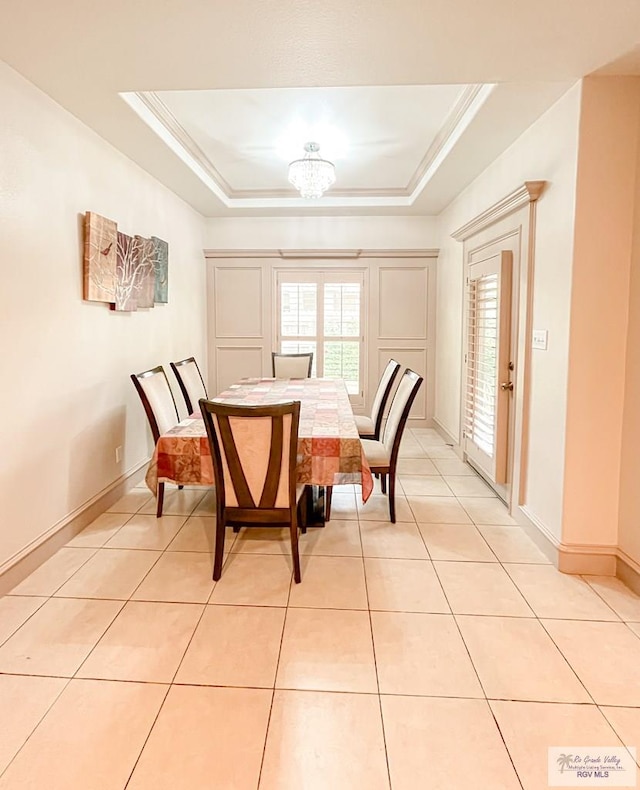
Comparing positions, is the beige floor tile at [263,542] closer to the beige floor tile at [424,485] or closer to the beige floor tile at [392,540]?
the beige floor tile at [392,540]

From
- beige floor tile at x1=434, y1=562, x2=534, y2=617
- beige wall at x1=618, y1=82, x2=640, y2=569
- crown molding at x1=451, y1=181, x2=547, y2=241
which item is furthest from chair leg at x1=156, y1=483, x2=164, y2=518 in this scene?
crown molding at x1=451, y1=181, x2=547, y2=241

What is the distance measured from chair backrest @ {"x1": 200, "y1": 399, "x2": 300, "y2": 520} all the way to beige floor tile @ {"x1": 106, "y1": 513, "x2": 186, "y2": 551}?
72cm

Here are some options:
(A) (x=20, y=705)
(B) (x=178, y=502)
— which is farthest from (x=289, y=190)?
(A) (x=20, y=705)

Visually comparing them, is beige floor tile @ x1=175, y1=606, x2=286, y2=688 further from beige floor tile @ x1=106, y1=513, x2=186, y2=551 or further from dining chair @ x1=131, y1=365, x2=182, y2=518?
dining chair @ x1=131, y1=365, x2=182, y2=518

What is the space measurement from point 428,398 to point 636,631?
413cm

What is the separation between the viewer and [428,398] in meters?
6.14

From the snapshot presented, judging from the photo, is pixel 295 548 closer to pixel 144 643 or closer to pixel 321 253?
pixel 144 643

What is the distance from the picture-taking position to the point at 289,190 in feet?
17.1

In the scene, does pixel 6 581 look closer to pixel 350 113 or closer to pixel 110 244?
pixel 110 244

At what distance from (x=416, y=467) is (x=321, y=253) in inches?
114

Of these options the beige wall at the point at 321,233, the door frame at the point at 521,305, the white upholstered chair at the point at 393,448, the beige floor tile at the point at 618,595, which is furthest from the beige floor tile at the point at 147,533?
the beige wall at the point at 321,233

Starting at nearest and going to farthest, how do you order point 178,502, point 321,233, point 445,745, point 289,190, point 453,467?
1. point 445,745
2. point 178,502
3. point 453,467
4. point 289,190
5. point 321,233

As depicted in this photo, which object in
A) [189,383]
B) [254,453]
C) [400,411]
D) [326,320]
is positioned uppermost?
[326,320]

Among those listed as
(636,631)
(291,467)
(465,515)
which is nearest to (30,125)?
(291,467)
